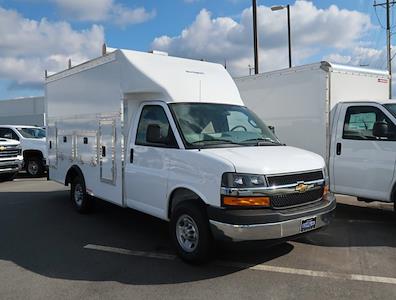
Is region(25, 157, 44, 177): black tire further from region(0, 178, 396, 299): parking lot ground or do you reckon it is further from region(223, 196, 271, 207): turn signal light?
region(223, 196, 271, 207): turn signal light

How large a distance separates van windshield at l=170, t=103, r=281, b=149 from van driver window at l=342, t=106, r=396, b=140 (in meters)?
1.99

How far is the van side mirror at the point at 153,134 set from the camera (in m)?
6.02

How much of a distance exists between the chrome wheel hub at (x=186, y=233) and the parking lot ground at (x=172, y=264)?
10.0 inches

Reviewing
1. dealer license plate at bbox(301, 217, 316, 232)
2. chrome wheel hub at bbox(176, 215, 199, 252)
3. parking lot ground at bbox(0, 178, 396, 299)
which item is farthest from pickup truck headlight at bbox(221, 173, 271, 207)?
chrome wheel hub at bbox(176, 215, 199, 252)

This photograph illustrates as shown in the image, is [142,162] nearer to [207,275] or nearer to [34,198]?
[207,275]

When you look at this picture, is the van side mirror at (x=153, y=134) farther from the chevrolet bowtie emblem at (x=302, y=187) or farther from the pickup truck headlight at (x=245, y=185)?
the chevrolet bowtie emblem at (x=302, y=187)

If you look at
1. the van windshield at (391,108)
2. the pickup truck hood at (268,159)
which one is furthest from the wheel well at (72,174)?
the van windshield at (391,108)

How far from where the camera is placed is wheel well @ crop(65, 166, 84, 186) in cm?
858

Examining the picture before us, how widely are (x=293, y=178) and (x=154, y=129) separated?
211cm

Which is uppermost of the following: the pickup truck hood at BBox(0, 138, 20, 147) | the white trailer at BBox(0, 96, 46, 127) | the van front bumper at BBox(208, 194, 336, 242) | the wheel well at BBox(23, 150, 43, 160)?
the white trailer at BBox(0, 96, 46, 127)

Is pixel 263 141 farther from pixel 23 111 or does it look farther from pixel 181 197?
pixel 23 111

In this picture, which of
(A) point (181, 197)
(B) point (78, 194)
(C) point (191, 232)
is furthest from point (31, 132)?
(C) point (191, 232)

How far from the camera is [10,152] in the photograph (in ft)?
48.1

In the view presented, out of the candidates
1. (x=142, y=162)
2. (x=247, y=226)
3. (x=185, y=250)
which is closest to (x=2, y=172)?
(x=142, y=162)
